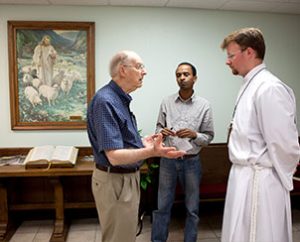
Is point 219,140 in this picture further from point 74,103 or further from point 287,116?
point 287,116

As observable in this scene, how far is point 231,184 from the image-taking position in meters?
1.74

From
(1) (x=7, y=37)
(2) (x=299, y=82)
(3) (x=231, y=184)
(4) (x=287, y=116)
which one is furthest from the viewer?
(2) (x=299, y=82)

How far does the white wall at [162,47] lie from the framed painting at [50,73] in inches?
3.3

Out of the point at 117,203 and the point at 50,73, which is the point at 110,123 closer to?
the point at 117,203

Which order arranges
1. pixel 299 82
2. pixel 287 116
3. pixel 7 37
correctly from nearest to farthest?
pixel 287 116, pixel 7 37, pixel 299 82

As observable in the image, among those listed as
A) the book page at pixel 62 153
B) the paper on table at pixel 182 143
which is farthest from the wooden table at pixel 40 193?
the paper on table at pixel 182 143

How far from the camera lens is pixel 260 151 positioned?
5.24 ft

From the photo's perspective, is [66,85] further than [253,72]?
Yes

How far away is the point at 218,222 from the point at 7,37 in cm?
300

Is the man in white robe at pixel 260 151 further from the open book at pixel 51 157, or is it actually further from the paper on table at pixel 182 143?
the open book at pixel 51 157

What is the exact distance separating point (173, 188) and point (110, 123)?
1.35m

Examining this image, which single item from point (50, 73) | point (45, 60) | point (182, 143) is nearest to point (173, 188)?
point (182, 143)

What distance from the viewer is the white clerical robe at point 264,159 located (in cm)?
154

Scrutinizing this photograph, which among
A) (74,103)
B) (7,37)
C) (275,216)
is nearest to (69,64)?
(74,103)
